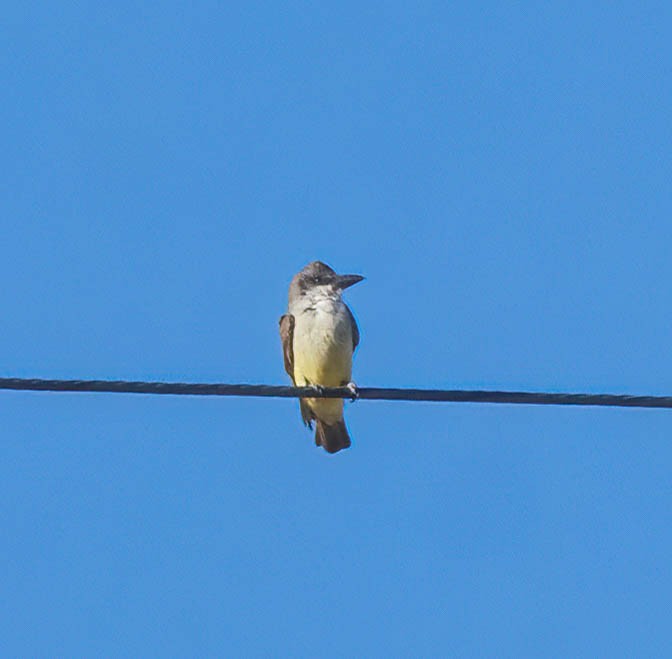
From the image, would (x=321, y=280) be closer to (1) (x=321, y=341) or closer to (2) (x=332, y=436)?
(1) (x=321, y=341)

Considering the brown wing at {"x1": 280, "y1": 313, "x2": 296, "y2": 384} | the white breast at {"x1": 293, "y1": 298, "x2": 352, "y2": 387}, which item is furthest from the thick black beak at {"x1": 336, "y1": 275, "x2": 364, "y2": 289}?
the brown wing at {"x1": 280, "y1": 313, "x2": 296, "y2": 384}

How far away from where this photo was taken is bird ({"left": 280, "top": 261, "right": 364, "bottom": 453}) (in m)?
11.3

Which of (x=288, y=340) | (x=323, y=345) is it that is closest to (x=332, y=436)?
(x=288, y=340)

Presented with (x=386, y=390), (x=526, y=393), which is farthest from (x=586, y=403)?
(x=386, y=390)

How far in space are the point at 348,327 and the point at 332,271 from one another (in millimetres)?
946

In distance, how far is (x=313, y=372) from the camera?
11.4 metres

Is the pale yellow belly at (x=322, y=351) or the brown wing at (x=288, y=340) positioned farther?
the brown wing at (x=288, y=340)

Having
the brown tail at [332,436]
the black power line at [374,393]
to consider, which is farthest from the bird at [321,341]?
the black power line at [374,393]

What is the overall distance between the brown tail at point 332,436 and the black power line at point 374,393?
13.0ft

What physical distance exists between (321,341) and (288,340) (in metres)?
0.56

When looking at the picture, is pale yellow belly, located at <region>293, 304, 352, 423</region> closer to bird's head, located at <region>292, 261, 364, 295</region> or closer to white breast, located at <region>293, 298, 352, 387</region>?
white breast, located at <region>293, 298, 352, 387</region>

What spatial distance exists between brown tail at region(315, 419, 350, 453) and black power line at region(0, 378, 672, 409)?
13.0ft

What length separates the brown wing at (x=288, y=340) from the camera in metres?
11.8

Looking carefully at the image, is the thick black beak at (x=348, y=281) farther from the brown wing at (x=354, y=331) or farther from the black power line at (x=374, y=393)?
the black power line at (x=374, y=393)
